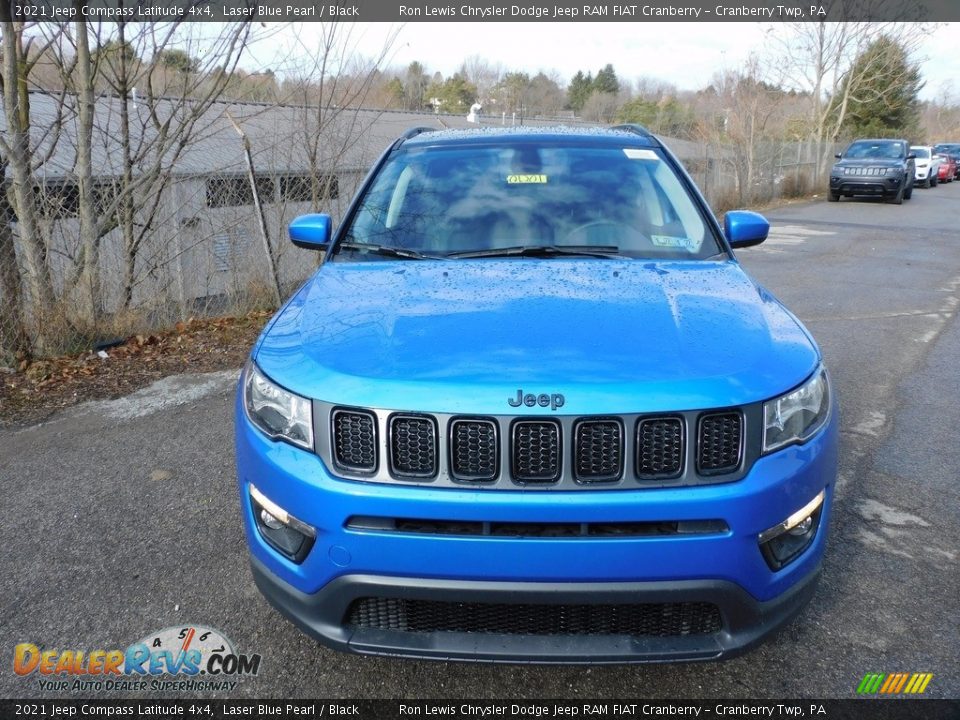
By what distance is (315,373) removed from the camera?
221 centimetres

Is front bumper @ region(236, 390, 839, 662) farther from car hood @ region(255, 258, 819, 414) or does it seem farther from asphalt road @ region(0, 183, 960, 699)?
asphalt road @ region(0, 183, 960, 699)

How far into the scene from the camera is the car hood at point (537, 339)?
2053 millimetres

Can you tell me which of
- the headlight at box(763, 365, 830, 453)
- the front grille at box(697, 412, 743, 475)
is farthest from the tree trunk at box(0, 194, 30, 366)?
the headlight at box(763, 365, 830, 453)

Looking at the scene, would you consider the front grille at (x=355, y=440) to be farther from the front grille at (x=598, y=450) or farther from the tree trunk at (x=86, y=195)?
the tree trunk at (x=86, y=195)

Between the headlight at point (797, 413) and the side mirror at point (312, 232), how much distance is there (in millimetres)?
2308

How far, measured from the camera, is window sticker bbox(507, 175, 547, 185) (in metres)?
3.63

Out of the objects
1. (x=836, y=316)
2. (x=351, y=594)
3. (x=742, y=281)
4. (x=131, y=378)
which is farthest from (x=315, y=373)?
(x=836, y=316)

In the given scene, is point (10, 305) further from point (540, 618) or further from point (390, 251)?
point (540, 618)

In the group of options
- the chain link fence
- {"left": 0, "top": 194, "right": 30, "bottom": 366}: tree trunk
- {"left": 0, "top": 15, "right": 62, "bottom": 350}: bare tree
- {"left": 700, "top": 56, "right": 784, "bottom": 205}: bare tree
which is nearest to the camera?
{"left": 0, "top": 194, "right": 30, "bottom": 366}: tree trunk

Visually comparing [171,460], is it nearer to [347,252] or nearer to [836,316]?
[347,252]

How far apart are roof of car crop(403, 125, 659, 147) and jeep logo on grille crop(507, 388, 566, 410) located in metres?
2.23

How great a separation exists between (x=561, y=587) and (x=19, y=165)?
5.88 metres

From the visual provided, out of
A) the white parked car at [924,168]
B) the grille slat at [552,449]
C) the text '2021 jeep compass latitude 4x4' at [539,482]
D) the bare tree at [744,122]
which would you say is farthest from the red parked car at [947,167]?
the grille slat at [552,449]

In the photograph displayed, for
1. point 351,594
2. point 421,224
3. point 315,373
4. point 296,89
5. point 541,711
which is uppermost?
→ point 296,89
